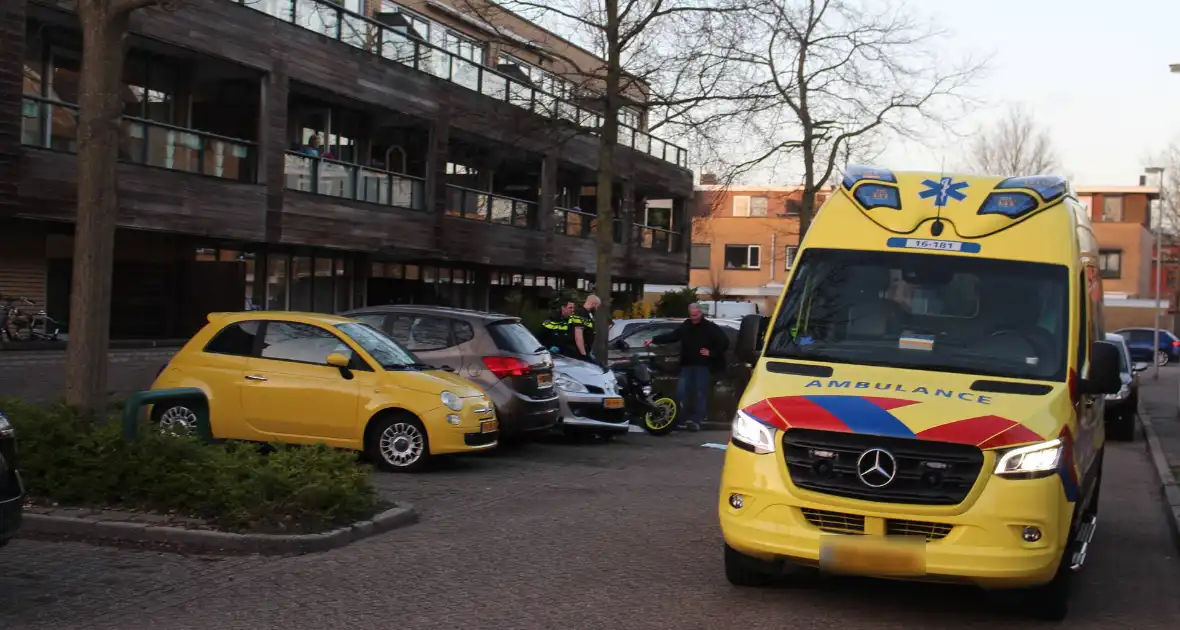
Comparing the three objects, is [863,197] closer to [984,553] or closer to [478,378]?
[984,553]

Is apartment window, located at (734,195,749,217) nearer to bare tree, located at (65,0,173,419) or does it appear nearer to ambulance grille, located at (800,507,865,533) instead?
bare tree, located at (65,0,173,419)

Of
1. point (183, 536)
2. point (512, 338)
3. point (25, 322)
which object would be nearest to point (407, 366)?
point (512, 338)

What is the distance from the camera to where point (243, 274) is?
24828 mm

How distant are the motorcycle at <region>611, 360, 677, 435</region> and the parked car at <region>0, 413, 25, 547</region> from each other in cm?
1157

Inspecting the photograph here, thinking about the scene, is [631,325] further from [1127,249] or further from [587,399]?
[1127,249]

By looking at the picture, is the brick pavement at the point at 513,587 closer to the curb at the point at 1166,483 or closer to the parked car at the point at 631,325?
the curb at the point at 1166,483

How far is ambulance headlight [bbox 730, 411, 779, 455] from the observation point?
6758 mm

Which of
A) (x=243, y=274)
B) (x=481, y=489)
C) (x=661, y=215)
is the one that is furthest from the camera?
(x=661, y=215)

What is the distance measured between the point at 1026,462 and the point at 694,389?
11464 millimetres

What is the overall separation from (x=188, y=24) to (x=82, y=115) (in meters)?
11.8

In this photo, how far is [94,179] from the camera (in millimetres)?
9664

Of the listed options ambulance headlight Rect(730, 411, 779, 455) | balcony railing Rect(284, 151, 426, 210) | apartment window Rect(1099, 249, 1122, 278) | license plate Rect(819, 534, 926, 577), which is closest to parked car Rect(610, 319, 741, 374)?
balcony railing Rect(284, 151, 426, 210)

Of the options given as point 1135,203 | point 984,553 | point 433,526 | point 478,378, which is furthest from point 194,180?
point 1135,203

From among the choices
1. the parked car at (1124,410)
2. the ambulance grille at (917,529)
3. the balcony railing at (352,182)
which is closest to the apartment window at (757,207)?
the balcony railing at (352,182)
